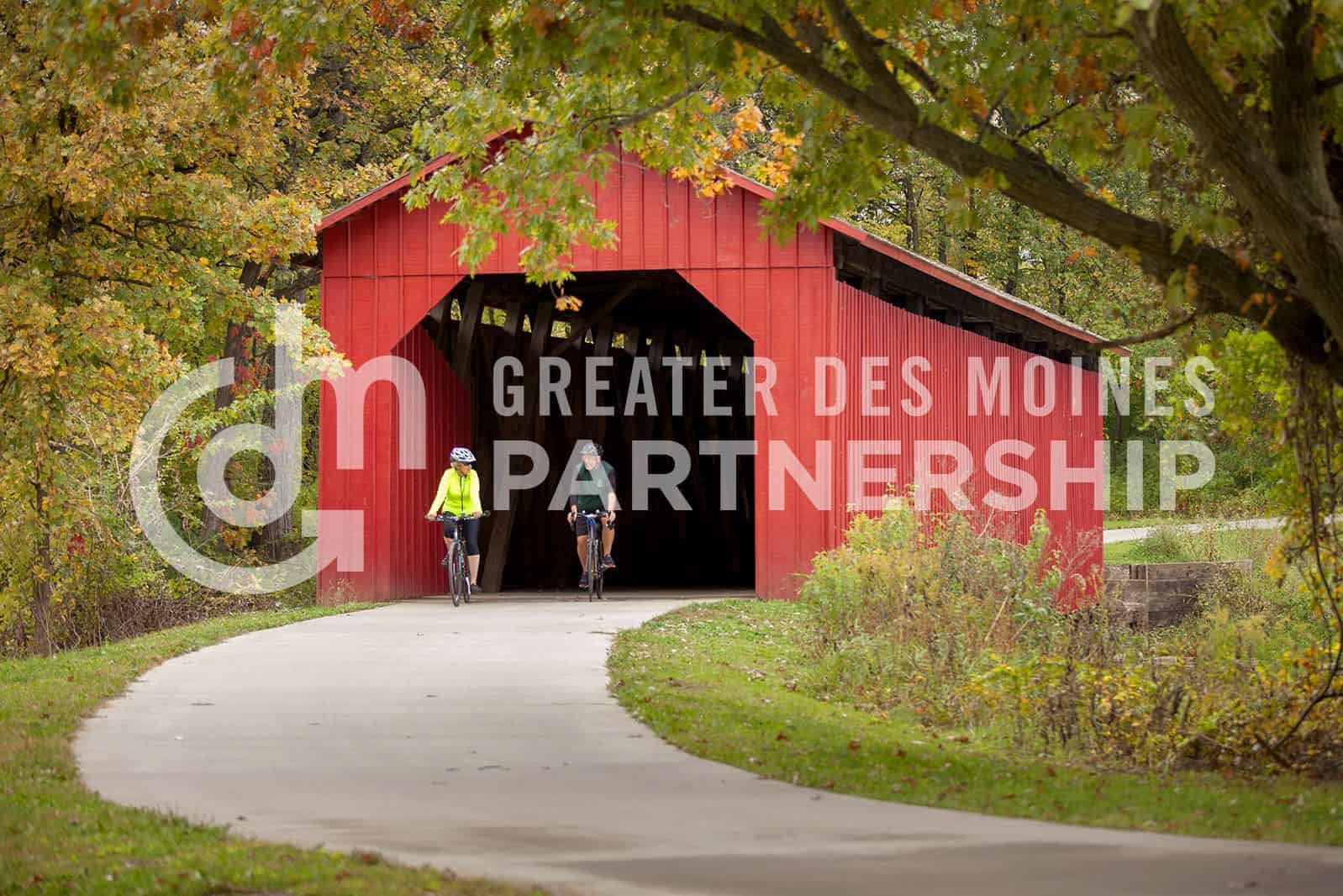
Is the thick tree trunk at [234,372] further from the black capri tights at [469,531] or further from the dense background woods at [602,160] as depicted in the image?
the black capri tights at [469,531]

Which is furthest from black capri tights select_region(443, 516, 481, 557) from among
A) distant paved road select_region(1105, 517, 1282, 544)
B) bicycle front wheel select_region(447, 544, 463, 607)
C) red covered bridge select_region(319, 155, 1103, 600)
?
distant paved road select_region(1105, 517, 1282, 544)

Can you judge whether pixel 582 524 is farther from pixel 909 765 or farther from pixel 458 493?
pixel 909 765

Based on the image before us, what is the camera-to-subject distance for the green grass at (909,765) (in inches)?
283

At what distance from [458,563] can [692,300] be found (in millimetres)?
7981

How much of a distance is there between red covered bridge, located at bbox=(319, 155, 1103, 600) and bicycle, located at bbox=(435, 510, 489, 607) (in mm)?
909

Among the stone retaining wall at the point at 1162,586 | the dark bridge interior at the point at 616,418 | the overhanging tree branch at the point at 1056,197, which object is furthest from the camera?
the stone retaining wall at the point at 1162,586

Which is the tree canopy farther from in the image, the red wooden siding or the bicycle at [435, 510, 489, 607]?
the red wooden siding

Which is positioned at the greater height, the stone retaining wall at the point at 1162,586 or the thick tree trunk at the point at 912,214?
the thick tree trunk at the point at 912,214

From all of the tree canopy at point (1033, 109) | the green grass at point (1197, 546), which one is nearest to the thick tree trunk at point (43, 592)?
the tree canopy at point (1033, 109)

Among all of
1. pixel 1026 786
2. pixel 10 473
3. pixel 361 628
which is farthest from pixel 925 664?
pixel 10 473

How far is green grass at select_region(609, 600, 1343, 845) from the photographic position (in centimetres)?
718

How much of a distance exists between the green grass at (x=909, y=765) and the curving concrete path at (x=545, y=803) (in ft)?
0.78

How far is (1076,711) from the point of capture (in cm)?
996

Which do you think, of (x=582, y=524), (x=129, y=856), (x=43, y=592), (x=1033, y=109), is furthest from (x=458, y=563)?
(x=129, y=856)
